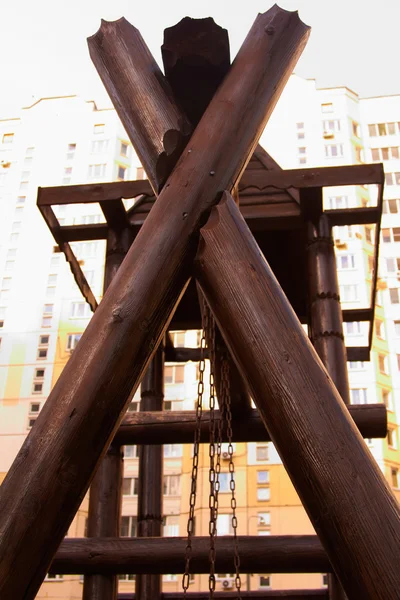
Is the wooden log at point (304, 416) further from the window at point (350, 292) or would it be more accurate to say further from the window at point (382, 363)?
the window at point (350, 292)

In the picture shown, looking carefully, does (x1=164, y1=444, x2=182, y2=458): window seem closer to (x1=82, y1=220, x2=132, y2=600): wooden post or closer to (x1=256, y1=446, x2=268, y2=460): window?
(x1=256, y1=446, x2=268, y2=460): window

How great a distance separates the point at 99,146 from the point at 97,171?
181 cm

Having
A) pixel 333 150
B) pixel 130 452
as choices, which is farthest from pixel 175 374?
pixel 333 150

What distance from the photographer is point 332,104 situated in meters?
39.0

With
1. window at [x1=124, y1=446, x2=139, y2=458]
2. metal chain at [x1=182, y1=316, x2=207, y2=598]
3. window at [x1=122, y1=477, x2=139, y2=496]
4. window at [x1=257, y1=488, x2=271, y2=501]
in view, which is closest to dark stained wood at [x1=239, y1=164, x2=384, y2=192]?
metal chain at [x1=182, y1=316, x2=207, y2=598]

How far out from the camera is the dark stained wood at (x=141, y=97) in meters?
3.39

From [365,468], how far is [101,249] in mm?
32958

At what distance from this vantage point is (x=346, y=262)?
110 ft

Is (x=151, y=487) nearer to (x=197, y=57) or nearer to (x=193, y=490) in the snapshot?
(x=193, y=490)

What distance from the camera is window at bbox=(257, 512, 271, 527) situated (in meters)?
27.8

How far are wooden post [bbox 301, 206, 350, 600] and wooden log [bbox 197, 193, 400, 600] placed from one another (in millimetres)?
3404

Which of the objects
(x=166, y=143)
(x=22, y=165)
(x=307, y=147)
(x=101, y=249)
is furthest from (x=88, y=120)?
(x=166, y=143)

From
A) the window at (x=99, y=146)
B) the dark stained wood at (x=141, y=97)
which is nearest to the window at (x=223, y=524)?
the window at (x=99, y=146)

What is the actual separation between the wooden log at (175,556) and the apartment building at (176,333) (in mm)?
22374
